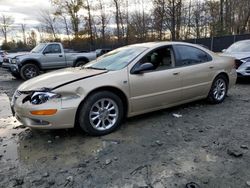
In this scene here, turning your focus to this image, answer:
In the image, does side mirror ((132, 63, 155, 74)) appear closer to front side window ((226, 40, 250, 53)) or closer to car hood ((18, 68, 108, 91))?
car hood ((18, 68, 108, 91))

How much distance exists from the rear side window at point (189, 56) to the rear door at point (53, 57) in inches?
343

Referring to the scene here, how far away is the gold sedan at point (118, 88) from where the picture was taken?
398 cm

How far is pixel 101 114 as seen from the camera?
4.33 m

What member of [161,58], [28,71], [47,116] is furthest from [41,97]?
[28,71]

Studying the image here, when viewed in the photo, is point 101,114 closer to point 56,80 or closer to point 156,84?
point 56,80

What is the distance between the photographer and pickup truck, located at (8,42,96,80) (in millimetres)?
12117

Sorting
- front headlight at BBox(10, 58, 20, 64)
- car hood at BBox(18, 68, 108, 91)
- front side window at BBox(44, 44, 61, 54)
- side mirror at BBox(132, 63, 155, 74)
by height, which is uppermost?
front side window at BBox(44, 44, 61, 54)

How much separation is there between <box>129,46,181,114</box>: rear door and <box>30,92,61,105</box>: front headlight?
131 cm

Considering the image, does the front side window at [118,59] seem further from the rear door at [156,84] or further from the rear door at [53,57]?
the rear door at [53,57]

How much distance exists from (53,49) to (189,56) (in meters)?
8.99

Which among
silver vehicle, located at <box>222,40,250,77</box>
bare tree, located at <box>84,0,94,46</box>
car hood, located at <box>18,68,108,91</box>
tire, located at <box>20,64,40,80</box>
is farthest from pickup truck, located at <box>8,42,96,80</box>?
bare tree, located at <box>84,0,94,46</box>

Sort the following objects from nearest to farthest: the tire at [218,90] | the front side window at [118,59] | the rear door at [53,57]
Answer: the front side window at [118,59] → the tire at [218,90] → the rear door at [53,57]

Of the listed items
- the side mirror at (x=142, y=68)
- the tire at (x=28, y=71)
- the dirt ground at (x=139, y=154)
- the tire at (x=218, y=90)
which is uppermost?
the side mirror at (x=142, y=68)

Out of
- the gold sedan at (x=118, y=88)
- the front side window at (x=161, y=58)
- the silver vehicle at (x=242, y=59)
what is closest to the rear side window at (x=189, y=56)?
the gold sedan at (x=118, y=88)
